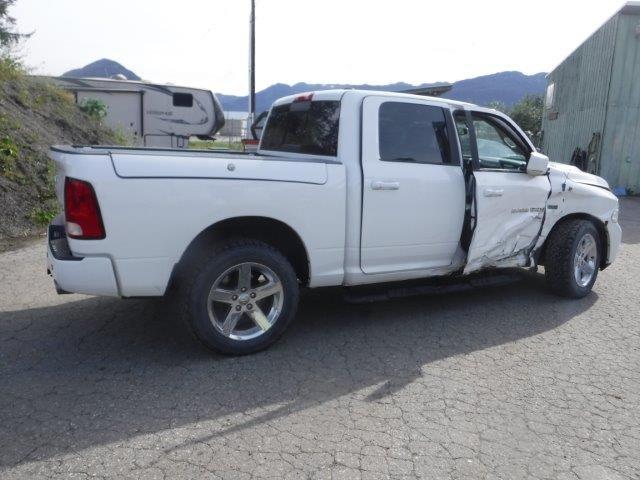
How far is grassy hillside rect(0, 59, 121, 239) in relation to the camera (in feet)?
27.2

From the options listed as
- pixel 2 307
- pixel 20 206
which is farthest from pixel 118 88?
pixel 2 307

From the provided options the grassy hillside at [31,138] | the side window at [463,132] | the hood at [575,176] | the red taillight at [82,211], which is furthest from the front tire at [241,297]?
the grassy hillside at [31,138]

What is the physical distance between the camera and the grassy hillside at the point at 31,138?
8281mm

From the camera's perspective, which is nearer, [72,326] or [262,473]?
[262,473]

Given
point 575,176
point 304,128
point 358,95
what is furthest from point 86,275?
point 575,176

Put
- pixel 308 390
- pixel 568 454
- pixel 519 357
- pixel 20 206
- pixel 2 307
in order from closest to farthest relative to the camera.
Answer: pixel 568 454 < pixel 308 390 < pixel 519 357 < pixel 2 307 < pixel 20 206

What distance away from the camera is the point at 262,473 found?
2705 millimetres

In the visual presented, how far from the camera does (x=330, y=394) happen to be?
3541 mm

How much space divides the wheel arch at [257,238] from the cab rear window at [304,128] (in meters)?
0.77

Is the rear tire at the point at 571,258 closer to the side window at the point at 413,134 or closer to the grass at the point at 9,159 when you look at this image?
the side window at the point at 413,134

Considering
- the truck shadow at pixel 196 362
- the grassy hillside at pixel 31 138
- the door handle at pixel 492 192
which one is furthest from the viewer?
the grassy hillside at pixel 31 138

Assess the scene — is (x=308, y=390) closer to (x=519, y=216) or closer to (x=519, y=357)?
(x=519, y=357)

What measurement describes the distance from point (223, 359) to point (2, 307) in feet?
7.84

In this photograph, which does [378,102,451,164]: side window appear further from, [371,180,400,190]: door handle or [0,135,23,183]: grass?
[0,135,23,183]: grass
